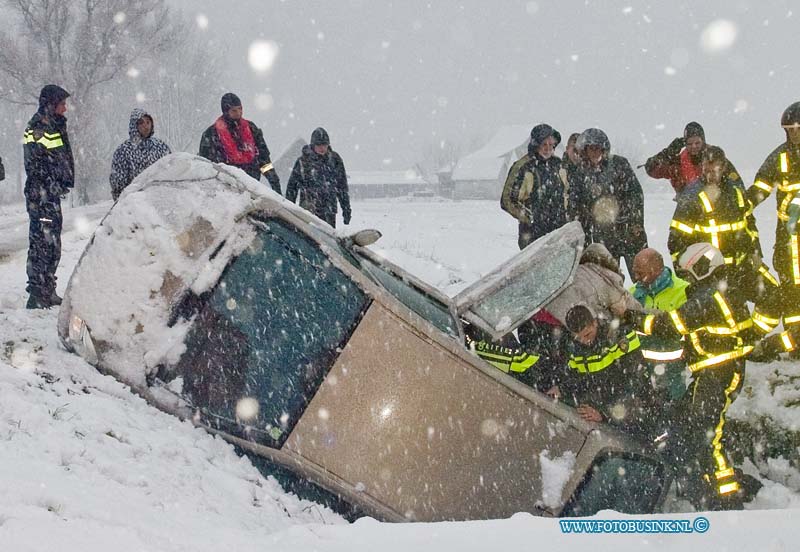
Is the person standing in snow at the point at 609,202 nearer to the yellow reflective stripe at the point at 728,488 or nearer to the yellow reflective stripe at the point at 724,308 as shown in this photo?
the yellow reflective stripe at the point at 724,308

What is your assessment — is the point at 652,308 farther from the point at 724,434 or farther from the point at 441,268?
the point at 441,268

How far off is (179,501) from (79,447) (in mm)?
492

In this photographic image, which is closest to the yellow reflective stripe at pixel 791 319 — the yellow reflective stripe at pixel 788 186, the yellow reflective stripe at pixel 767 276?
the yellow reflective stripe at pixel 767 276

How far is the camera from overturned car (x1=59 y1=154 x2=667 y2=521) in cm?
300

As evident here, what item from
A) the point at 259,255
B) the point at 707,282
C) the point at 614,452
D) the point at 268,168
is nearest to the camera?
the point at 259,255

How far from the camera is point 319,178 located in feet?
25.6

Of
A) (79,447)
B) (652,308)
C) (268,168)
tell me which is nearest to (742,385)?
(652,308)

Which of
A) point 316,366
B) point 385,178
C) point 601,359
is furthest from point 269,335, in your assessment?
point 385,178

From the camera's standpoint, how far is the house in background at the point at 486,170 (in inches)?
2158

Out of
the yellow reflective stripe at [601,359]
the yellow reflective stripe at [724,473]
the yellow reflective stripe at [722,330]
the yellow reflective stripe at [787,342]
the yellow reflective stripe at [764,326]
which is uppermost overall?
the yellow reflective stripe at [764,326]

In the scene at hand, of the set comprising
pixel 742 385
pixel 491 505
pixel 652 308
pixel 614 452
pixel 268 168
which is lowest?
pixel 491 505

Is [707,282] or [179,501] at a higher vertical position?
[707,282]

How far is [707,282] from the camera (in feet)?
13.4

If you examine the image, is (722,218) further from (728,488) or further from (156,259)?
(156,259)
